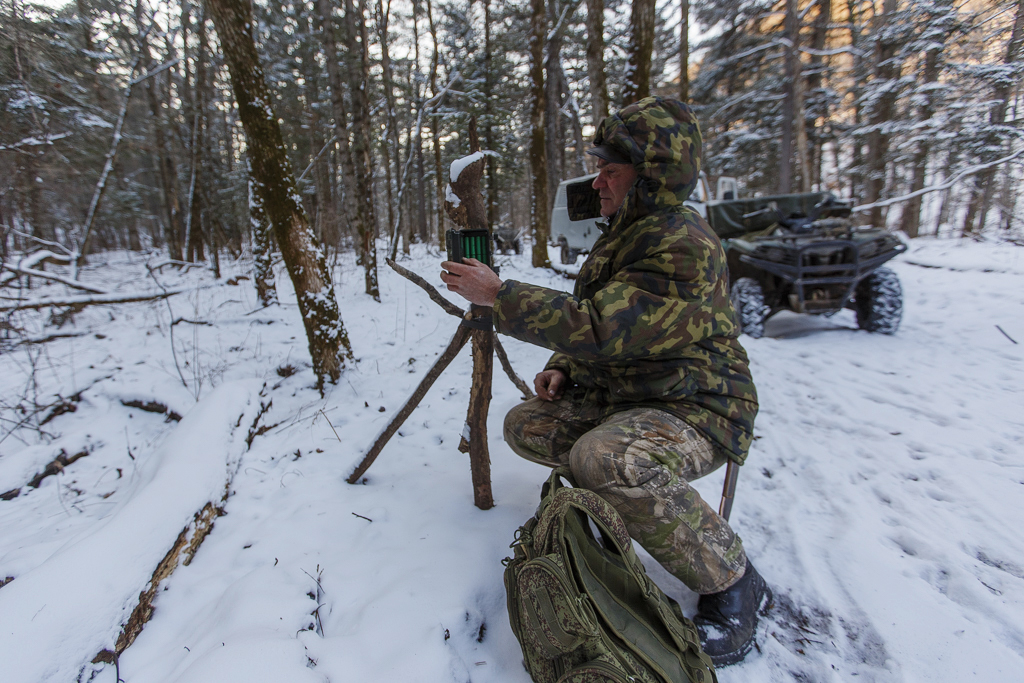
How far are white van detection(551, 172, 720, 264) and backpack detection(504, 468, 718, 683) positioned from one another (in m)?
1.32

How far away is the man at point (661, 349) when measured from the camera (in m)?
1.47

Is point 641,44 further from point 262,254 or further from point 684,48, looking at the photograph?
point 684,48

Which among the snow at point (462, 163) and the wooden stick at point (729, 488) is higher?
the snow at point (462, 163)

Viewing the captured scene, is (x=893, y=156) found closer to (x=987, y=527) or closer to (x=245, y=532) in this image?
(x=987, y=527)

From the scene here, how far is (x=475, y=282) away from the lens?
162cm

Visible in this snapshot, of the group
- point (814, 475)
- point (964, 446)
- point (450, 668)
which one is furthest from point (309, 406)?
point (964, 446)

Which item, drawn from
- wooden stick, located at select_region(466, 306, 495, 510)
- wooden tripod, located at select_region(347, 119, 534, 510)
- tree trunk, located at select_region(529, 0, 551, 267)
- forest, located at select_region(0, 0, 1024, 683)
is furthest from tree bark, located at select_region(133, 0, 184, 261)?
wooden stick, located at select_region(466, 306, 495, 510)

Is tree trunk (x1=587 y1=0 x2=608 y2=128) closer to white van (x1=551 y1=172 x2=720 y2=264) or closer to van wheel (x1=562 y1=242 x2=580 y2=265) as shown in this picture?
white van (x1=551 y1=172 x2=720 y2=264)

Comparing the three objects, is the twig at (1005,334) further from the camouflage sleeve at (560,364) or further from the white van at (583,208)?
the camouflage sleeve at (560,364)

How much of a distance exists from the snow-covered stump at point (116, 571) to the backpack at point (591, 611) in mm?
1468

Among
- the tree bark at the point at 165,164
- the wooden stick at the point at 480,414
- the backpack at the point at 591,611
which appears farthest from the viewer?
the tree bark at the point at 165,164

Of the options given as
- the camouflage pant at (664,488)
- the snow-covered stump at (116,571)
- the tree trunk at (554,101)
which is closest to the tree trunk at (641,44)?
the camouflage pant at (664,488)

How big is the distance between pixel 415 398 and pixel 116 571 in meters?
1.36

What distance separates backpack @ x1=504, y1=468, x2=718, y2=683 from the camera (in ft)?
3.88
